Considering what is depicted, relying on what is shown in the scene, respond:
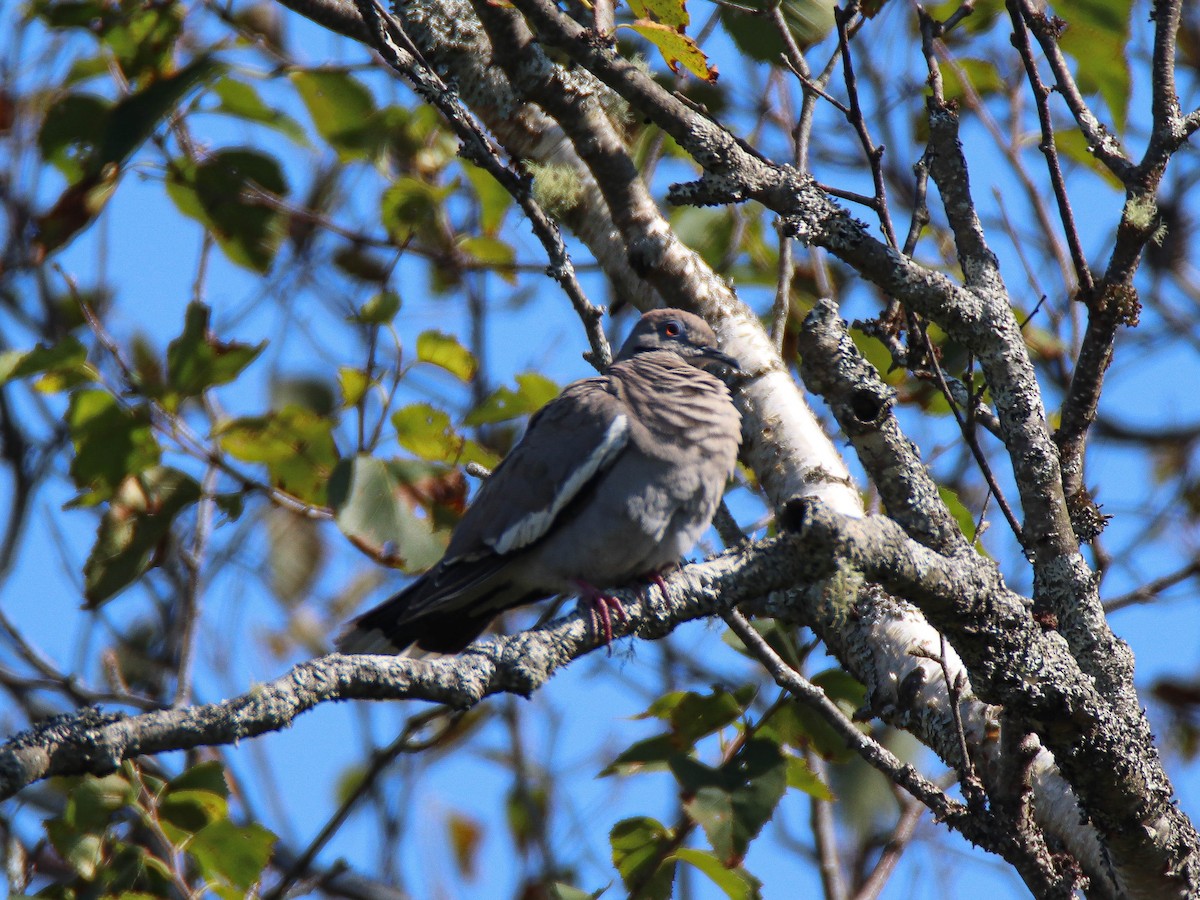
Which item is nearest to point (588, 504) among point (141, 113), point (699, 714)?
point (699, 714)

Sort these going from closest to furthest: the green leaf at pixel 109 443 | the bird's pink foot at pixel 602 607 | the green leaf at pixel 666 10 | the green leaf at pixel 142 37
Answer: the bird's pink foot at pixel 602 607
the green leaf at pixel 666 10
the green leaf at pixel 109 443
the green leaf at pixel 142 37

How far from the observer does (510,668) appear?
1955mm

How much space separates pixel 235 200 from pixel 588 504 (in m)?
1.46

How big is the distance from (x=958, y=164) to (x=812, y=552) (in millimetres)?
1087

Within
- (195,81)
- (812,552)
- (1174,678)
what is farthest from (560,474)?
(1174,678)

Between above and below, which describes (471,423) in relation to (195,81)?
below

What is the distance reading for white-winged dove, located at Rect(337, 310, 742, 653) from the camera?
3098mm

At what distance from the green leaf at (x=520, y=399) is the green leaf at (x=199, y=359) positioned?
2.12 ft

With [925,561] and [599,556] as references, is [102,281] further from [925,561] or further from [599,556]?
[925,561]

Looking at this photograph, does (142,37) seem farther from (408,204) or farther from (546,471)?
(546,471)

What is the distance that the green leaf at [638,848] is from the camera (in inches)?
105

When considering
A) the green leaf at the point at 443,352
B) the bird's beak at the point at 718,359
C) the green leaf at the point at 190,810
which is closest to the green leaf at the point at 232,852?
the green leaf at the point at 190,810

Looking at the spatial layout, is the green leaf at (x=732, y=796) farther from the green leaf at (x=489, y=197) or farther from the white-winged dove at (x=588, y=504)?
the green leaf at (x=489, y=197)

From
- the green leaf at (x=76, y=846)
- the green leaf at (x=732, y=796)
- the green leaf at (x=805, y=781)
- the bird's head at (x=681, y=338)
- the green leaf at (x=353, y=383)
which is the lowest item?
the green leaf at (x=76, y=846)
